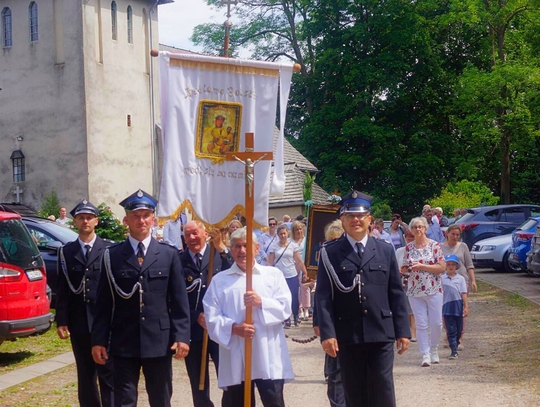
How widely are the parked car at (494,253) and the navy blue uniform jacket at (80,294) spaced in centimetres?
1815

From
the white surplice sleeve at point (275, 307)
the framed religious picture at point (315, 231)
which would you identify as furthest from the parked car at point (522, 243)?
the white surplice sleeve at point (275, 307)

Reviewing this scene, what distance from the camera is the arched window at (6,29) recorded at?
131 ft

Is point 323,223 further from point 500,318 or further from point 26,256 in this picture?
point 26,256

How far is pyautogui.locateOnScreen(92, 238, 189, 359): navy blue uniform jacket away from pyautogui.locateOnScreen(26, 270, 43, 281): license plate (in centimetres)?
538

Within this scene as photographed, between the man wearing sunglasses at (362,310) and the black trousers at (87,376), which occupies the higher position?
the man wearing sunglasses at (362,310)

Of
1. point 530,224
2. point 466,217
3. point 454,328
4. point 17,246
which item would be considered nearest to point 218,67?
point 17,246

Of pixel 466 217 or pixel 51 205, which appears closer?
pixel 466 217

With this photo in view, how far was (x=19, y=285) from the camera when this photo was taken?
10.8 metres

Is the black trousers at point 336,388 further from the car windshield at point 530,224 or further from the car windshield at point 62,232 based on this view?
the car windshield at point 530,224

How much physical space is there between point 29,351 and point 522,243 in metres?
13.6

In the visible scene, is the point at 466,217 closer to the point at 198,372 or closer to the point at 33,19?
the point at 198,372

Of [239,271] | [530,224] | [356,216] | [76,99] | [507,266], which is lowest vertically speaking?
[507,266]

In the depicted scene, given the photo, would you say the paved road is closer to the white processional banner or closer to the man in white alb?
the white processional banner

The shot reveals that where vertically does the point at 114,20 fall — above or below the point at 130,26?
above
